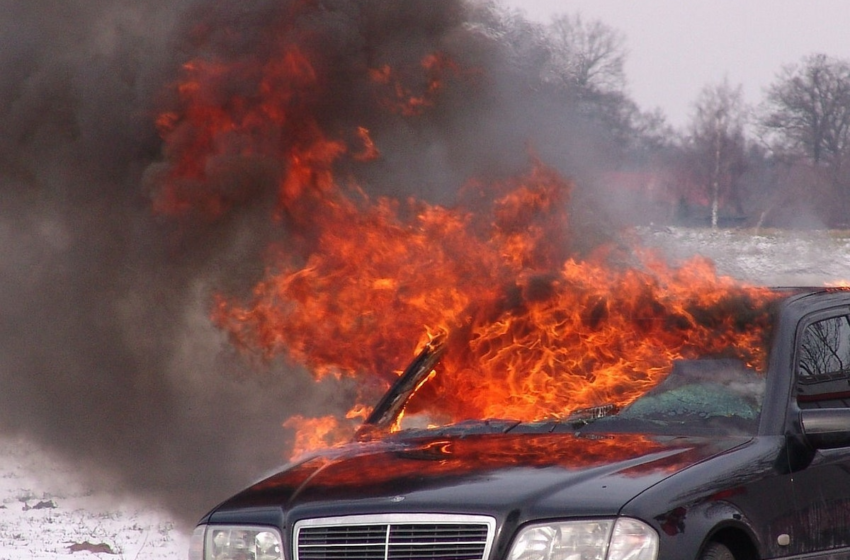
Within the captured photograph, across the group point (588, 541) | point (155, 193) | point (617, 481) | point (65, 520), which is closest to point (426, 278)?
point (617, 481)

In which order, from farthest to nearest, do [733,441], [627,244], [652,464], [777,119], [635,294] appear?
[777,119] < [627,244] < [635,294] < [733,441] < [652,464]

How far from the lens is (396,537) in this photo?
429 cm

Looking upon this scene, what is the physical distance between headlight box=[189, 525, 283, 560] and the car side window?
2.14 metres

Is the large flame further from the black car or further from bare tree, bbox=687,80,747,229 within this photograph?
bare tree, bbox=687,80,747,229

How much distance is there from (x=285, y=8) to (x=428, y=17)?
125 cm

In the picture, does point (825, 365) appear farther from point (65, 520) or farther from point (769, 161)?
point (769, 161)

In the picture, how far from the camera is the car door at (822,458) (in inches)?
193

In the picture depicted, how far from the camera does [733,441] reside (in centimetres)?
485

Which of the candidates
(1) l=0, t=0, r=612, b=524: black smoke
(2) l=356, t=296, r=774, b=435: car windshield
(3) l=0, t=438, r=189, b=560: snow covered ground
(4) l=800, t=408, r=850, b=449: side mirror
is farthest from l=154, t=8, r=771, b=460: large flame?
(3) l=0, t=438, r=189, b=560: snow covered ground

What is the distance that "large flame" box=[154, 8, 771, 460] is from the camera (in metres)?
5.57

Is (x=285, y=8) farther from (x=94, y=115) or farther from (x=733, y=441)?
(x=733, y=441)

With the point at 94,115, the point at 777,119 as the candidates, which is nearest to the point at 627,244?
the point at 94,115

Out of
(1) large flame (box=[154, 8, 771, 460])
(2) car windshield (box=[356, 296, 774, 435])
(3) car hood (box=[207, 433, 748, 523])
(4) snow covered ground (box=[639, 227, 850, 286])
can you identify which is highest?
(4) snow covered ground (box=[639, 227, 850, 286])

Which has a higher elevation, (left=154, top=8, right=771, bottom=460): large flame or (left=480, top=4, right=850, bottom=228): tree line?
(left=480, top=4, right=850, bottom=228): tree line
